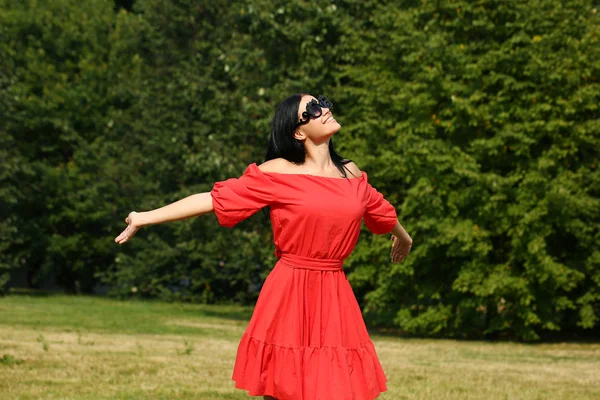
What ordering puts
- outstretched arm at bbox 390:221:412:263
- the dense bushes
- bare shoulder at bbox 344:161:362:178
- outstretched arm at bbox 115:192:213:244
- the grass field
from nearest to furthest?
outstretched arm at bbox 115:192:213:244 → bare shoulder at bbox 344:161:362:178 → outstretched arm at bbox 390:221:412:263 → the grass field → the dense bushes

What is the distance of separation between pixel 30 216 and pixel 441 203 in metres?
16.5

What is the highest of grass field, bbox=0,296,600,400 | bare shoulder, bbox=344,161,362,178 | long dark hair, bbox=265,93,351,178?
long dark hair, bbox=265,93,351,178

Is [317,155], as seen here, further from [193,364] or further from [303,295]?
[193,364]

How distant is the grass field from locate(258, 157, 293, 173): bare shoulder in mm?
3907

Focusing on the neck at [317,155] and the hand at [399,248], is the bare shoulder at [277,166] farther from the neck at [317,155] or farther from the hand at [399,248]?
the hand at [399,248]

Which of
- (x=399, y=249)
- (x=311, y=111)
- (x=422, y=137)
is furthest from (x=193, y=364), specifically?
(x=422, y=137)

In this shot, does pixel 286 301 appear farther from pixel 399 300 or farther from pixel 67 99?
pixel 67 99

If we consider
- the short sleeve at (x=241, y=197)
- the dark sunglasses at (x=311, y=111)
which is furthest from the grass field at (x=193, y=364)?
the dark sunglasses at (x=311, y=111)

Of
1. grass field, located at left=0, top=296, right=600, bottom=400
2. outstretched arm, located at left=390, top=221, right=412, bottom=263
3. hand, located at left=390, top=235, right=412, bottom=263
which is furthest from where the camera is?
grass field, located at left=0, top=296, right=600, bottom=400

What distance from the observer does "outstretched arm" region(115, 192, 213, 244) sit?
4930mm

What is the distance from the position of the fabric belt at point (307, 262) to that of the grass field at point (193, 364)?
3771 mm

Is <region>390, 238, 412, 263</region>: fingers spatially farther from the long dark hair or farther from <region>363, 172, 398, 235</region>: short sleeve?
A: the long dark hair

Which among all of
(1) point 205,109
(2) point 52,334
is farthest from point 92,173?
(2) point 52,334

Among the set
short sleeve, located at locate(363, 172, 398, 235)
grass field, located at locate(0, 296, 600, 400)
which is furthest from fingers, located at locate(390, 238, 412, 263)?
grass field, located at locate(0, 296, 600, 400)
